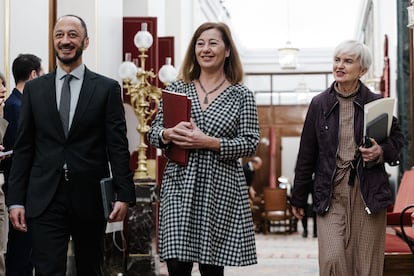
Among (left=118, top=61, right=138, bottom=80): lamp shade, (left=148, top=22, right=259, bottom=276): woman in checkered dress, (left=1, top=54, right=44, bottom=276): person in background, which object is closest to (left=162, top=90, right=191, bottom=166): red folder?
(left=148, top=22, right=259, bottom=276): woman in checkered dress

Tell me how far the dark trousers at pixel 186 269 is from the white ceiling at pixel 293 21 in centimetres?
A: 1447

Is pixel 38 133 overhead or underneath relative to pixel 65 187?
overhead

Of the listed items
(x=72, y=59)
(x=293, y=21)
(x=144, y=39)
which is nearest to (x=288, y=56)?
(x=293, y=21)

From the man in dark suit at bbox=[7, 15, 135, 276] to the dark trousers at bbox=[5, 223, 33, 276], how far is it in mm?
1514

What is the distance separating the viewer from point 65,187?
149 inches

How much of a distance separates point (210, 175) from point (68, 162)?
642 millimetres

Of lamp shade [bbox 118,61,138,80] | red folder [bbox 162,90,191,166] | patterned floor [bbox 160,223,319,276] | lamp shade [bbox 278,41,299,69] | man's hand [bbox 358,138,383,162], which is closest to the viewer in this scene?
red folder [bbox 162,90,191,166]

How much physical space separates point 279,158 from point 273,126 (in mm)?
902

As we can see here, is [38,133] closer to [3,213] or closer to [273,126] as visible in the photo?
[3,213]

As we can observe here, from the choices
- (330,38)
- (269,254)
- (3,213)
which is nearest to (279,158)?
(330,38)

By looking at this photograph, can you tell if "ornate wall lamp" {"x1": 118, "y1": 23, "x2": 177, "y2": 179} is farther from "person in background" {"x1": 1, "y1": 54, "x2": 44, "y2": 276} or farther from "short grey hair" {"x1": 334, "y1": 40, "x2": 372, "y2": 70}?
"short grey hair" {"x1": 334, "y1": 40, "x2": 372, "y2": 70}

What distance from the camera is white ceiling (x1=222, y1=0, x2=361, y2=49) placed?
19.6 metres

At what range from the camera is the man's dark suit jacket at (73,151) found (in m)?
3.80

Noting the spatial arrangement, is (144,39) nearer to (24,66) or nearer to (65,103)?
(24,66)
